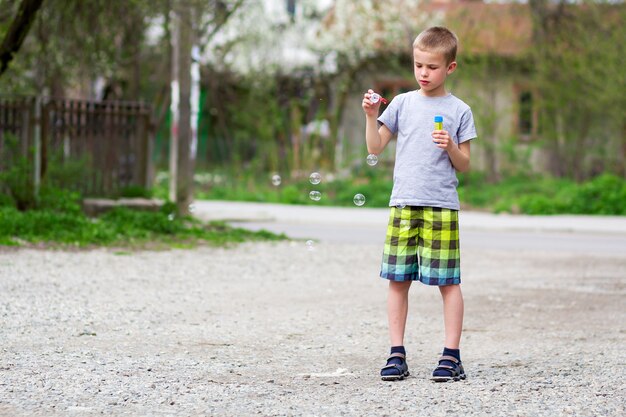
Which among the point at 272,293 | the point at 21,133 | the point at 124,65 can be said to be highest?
the point at 124,65

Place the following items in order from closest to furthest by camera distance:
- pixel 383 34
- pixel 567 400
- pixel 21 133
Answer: pixel 567 400
pixel 21 133
pixel 383 34

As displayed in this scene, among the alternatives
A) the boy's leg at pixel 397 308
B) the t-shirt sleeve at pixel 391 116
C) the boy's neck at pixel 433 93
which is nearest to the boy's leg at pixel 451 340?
the boy's leg at pixel 397 308

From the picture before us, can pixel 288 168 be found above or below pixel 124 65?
below

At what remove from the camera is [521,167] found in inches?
1017

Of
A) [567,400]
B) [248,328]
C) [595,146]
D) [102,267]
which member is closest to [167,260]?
[102,267]

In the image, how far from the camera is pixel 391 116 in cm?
602

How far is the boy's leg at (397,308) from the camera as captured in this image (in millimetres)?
5992

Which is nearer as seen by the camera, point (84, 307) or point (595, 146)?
point (84, 307)

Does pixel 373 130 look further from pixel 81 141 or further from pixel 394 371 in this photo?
pixel 81 141

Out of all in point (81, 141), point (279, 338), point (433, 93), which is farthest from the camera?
point (81, 141)

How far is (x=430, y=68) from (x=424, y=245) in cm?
91

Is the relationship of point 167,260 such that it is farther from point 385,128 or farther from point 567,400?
point 567,400

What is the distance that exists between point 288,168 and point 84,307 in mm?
18150

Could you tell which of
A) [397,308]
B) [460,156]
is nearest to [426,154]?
[460,156]
